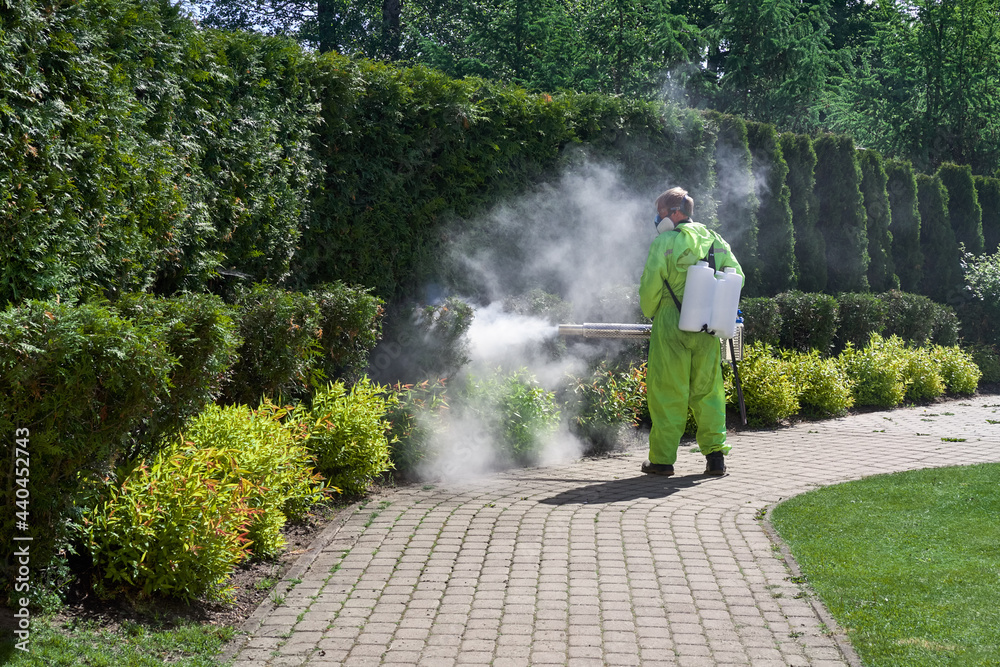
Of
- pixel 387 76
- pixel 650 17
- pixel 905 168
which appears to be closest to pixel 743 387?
pixel 387 76

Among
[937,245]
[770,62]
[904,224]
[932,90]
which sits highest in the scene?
[770,62]

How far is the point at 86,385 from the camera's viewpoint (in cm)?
348

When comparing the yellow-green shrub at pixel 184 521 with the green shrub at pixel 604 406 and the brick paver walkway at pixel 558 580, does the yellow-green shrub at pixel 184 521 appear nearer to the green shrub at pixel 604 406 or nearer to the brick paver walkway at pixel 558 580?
the brick paver walkway at pixel 558 580

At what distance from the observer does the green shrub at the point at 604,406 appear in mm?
7797

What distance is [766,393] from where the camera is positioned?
9086mm

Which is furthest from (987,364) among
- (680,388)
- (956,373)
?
(680,388)

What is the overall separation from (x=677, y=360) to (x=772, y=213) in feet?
19.1

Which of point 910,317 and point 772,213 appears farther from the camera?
point 910,317

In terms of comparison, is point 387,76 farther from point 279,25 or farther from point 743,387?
point 279,25

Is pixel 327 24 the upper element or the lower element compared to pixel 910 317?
upper

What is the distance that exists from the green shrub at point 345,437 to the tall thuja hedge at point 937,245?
40.6ft

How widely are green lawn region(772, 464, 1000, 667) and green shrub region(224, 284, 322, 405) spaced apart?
309 cm

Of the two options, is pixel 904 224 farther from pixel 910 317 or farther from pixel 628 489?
pixel 628 489

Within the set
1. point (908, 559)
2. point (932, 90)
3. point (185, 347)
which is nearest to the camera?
point (185, 347)
